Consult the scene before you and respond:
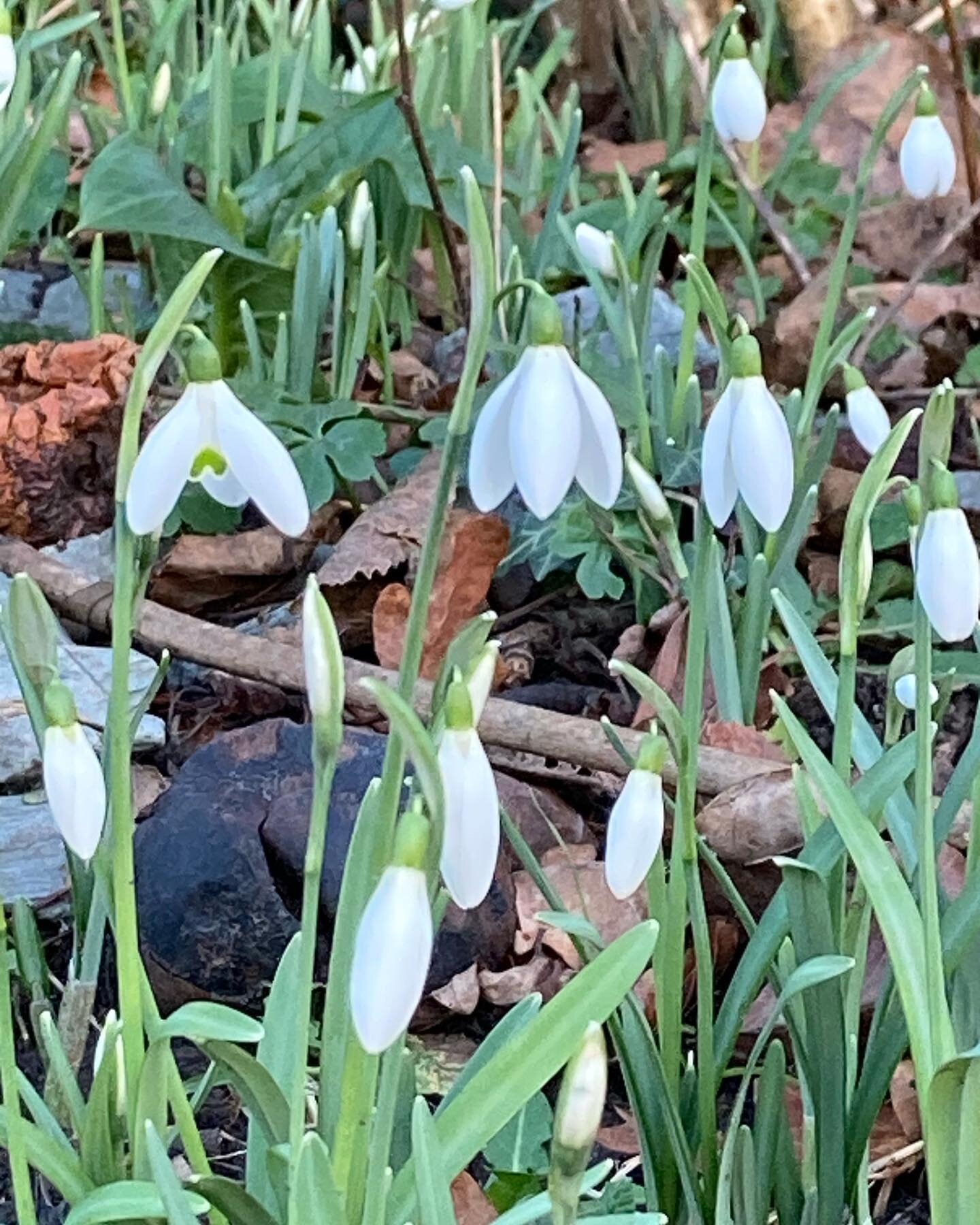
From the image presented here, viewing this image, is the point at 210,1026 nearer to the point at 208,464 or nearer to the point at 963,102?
the point at 208,464

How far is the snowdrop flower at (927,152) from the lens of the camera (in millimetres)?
2049

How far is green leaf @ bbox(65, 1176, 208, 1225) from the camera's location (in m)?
1.05

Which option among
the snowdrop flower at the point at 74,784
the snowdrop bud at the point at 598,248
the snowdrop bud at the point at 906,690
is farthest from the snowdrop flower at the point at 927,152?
the snowdrop flower at the point at 74,784

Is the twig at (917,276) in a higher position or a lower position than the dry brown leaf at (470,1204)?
higher

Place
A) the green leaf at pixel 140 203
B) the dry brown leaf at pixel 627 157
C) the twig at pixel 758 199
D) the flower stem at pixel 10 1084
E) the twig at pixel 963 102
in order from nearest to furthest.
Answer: the flower stem at pixel 10 1084, the green leaf at pixel 140 203, the twig at pixel 963 102, the twig at pixel 758 199, the dry brown leaf at pixel 627 157

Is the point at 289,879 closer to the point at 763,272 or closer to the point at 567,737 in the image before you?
the point at 567,737

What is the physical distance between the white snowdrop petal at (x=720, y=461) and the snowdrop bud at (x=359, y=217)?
165 cm

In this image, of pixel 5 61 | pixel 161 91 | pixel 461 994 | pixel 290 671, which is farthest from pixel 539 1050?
pixel 161 91

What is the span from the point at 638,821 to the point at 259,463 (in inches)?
15.1

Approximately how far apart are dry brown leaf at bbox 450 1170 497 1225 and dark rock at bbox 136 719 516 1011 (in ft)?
1.14

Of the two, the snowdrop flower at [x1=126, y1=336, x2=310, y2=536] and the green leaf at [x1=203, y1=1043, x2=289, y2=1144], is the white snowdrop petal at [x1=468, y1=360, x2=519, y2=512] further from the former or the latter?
the green leaf at [x1=203, y1=1043, x2=289, y2=1144]

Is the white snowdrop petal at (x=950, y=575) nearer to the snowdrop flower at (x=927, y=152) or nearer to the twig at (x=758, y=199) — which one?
the snowdrop flower at (x=927, y=152)

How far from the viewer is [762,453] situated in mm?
1104

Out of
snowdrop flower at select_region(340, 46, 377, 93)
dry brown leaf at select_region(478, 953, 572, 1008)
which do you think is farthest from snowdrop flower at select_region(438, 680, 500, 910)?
snowdrop flower at select_region(340, 46, 377, 93)
